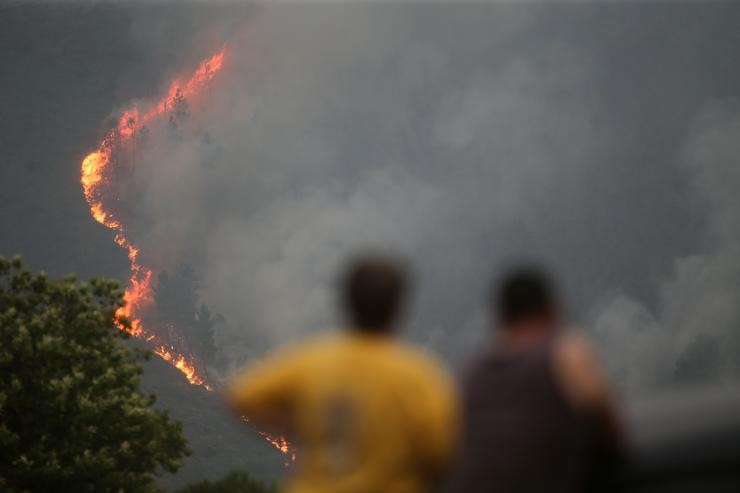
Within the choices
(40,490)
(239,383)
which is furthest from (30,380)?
(239,383)

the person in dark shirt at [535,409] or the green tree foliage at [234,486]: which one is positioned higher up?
the green tree foliage at [234,486]

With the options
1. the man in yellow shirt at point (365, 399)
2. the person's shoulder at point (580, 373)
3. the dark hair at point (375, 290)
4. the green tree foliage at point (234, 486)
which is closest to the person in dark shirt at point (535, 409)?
the person's shoulder at point (580, 373)

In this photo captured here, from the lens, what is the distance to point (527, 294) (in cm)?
363

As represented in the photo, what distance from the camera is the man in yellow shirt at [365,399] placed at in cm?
335

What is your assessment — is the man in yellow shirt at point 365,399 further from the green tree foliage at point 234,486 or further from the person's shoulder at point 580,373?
the green tree foliage at point 234,486

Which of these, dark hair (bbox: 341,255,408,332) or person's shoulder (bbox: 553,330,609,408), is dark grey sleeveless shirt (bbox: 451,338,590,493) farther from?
dark hair (bbox: 341,255,408,332)

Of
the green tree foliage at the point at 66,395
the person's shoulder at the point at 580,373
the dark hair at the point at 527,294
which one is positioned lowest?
the person's shoulder at the point at 580,373

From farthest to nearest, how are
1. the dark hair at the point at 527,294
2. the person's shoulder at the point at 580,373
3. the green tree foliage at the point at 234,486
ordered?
the green tree foliage at the point at 234,486, the dark hair at the point at 527,294, the person's shoulder at the point at 580,373

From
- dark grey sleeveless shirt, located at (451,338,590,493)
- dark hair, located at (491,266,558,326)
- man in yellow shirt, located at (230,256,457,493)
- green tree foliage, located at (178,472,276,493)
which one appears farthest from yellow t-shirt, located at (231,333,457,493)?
green tree foliage, located at (178,472,276,493)

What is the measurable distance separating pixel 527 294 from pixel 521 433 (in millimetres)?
575

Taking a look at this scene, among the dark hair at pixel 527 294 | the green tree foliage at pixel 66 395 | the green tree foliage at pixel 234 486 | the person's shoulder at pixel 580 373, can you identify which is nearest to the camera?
the person's shoulder at pixel 580 373

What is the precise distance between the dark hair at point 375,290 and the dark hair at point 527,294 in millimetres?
460

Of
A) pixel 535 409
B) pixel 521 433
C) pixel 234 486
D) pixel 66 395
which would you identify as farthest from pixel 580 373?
pixel 234 486

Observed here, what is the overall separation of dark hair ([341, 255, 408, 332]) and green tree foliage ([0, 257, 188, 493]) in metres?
24.5
